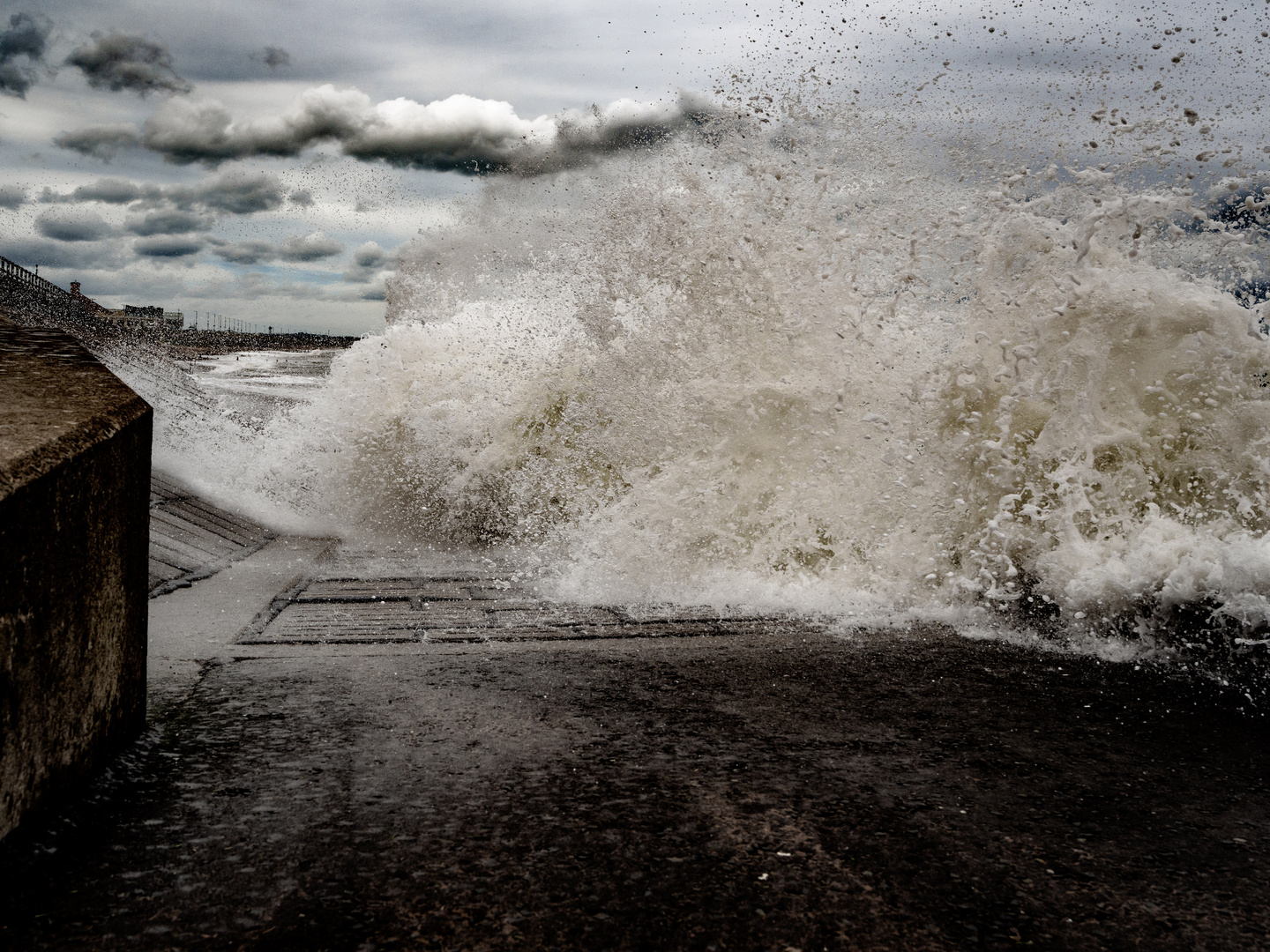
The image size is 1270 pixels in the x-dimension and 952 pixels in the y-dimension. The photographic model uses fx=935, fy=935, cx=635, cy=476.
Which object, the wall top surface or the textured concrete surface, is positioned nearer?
the wall top surface

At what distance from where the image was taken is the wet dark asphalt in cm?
170

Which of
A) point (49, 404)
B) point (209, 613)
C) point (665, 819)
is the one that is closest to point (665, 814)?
point (665, 819)

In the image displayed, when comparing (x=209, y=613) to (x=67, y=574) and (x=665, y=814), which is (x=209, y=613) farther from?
(x=665, y=814)

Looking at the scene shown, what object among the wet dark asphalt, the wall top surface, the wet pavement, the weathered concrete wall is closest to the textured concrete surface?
the wet pavement

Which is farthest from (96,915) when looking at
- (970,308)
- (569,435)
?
(569,435)

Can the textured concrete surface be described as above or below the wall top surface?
below

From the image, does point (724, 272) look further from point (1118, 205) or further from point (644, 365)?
point (1118, 205)

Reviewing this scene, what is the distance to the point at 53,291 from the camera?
36156mm

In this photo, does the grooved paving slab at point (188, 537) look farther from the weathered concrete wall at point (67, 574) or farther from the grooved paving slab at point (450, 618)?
the weathered concrete wall at point (67, 574)

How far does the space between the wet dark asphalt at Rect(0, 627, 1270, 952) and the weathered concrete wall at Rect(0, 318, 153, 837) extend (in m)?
0.16

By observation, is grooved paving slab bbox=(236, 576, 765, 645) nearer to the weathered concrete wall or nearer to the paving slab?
the paving slab

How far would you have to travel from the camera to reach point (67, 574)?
211 centimetres

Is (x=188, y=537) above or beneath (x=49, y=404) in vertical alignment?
beneath

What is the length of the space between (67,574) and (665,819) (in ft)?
4.79
